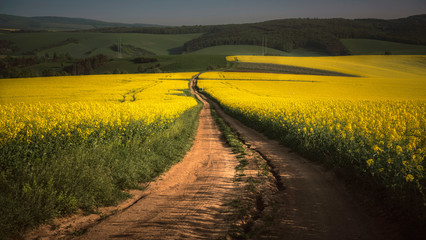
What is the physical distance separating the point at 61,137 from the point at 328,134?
9382 millimetres

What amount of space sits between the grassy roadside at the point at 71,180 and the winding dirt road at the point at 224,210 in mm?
723

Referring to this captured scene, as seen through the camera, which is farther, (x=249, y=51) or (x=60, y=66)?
(x=249, y=51)

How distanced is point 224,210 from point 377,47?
495 feet

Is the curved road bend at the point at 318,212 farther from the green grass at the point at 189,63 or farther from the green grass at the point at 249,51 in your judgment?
the green grass at the point at 249,51

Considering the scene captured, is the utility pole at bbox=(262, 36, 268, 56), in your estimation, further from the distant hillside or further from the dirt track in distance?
the dirt track in distance

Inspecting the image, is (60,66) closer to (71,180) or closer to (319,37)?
(71,180)

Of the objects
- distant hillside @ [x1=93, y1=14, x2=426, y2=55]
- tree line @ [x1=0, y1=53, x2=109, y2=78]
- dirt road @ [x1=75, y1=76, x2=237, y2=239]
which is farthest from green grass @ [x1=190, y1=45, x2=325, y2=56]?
dirt road @ [x1=75, y1=76, x2=237, y2=239]

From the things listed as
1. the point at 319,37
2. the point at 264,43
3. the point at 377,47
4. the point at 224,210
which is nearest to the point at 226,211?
the point at 224,210

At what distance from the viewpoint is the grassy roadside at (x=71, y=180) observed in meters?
4.89

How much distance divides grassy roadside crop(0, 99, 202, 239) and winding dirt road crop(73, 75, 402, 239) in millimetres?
723

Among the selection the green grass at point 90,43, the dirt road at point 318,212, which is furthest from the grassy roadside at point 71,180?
the green grass at point 90,43

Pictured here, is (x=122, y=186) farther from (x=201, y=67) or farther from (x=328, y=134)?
(x=201, y=67)

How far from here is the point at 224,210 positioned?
5805 mm

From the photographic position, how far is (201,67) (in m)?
92.6
